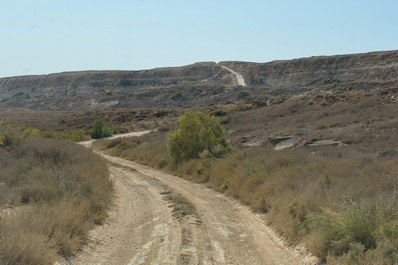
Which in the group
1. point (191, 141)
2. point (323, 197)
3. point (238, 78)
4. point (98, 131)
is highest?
point (238, 78)

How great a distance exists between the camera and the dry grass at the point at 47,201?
659 centimetres

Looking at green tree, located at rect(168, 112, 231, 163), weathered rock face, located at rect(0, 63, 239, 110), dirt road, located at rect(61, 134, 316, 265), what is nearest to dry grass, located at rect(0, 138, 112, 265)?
dirt road, located at rect(61, 134, 316, 265)

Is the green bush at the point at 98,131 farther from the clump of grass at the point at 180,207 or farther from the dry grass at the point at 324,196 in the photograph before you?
the clump of grass at the point at 180,207

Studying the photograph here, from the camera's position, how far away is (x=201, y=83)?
351ft

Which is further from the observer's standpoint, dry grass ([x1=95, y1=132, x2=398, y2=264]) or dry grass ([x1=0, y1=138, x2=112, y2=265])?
dry grass ([x1=95, y1=132, x2=398, y2=264])

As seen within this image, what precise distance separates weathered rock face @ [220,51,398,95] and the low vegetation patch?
2151 inches

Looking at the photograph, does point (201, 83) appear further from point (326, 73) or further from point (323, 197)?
point (323, 197)

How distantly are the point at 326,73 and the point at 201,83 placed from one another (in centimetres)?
3374

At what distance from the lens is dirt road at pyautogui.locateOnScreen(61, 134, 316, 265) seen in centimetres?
784

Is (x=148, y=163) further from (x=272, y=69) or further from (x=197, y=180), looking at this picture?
(x=272, y=69)

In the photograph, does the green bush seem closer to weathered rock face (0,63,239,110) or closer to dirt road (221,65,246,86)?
weathered rock face (0,63,239,110)

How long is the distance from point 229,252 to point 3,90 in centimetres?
16619

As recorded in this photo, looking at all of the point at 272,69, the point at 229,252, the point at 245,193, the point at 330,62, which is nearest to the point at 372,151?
the point at 245,193

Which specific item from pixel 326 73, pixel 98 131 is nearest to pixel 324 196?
pixel 98 131
